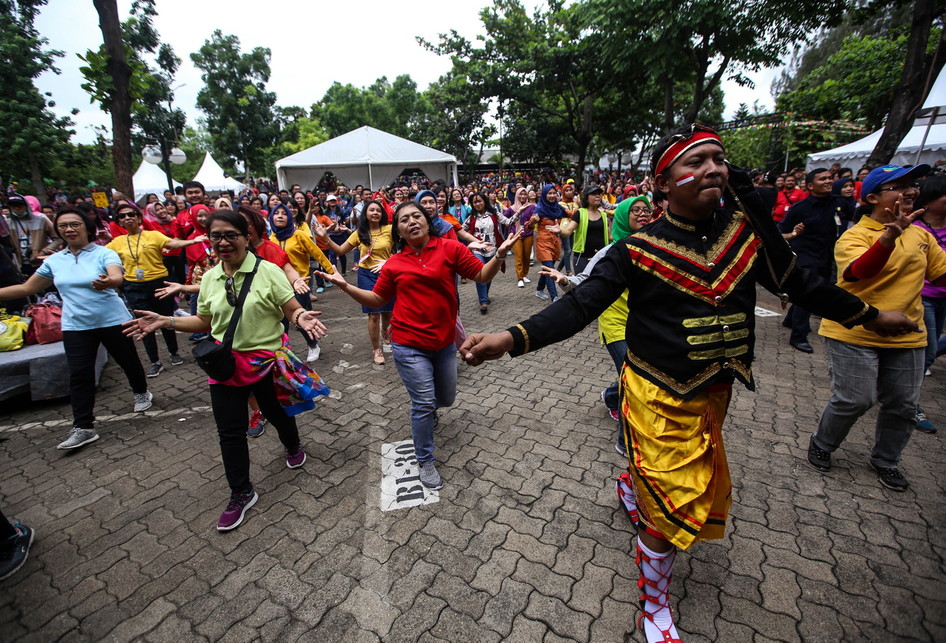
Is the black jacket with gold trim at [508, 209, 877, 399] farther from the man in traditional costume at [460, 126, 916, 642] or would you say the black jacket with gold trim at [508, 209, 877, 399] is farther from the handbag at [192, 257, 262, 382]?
the handbag at [192, 257, 262, 382]

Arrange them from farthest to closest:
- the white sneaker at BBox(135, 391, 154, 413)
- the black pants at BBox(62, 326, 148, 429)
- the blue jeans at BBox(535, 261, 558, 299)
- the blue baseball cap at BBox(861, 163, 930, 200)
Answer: the blue jeans at BBox(535, 261, 558, 299) → the white sneaker at BBox(135, 391, 154, 413) → the black pants at BBox(62, 326, 148, 429) → the blue baseball cap at BBox(861, 163, 930, 200)

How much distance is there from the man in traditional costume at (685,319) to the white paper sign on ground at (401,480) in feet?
5.45

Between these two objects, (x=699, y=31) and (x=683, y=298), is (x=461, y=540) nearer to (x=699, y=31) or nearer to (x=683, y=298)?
(x=683, y=298)

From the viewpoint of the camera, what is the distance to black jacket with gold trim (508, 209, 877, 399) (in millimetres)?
1896

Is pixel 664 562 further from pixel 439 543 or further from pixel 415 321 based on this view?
pixel 415 321

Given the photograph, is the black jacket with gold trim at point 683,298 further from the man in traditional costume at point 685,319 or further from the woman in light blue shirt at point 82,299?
the woman in light blue shirt at point 82,299

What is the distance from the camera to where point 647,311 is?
6.63ft

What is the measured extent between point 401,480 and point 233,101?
45.2 m

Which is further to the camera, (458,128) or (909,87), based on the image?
(458,128)

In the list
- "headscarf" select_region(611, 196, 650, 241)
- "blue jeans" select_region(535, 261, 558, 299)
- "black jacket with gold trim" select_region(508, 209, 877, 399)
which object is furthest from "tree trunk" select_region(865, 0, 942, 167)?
"black jacket with gold trim" select_region(508, 209, 877, 399)

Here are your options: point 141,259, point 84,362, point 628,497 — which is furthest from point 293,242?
point 628,497

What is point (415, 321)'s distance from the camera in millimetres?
3268

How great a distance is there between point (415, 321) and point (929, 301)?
4303 millimetres

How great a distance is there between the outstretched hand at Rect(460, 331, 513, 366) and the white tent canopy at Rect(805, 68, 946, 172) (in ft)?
32.6
